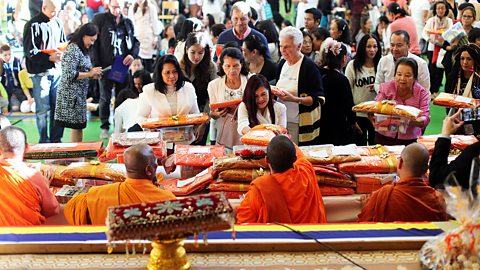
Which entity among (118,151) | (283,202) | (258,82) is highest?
(258,82)

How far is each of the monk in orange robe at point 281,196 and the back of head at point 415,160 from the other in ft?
1.84

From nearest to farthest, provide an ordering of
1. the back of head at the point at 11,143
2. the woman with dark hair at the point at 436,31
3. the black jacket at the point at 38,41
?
the back of head at the point at 11,143 < the black jacket at the point at 38,41 < the woman with dark hair at the point at 436,31

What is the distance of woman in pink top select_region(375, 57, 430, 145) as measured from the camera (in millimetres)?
5270

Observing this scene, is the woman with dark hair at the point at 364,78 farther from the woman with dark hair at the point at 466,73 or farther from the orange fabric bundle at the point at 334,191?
the orange fabric bundle at the point at 334,191

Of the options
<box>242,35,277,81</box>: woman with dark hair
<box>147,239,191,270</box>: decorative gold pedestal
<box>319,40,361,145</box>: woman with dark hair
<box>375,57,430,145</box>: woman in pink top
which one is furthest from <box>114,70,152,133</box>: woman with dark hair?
<box>147,239,191,270</box>: decorative gold pedestal

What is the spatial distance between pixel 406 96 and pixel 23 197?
317 cm

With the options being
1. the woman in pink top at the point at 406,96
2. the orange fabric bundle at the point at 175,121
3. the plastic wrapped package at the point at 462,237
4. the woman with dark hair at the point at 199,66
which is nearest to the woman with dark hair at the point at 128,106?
the woman with dark hair at the point at 199,66

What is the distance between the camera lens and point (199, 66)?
6.08m

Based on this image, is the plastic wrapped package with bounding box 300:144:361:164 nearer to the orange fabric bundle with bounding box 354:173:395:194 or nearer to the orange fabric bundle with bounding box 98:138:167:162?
the orange fabric bundle with bounding box 354:173:395:194

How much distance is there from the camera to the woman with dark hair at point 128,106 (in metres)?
5.93

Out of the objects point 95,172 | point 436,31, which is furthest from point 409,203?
point 436,31

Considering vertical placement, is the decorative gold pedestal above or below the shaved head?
below

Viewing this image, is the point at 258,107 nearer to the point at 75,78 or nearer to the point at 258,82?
the point at 258,82

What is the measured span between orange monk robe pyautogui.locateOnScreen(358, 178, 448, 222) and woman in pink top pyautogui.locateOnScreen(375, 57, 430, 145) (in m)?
1.75
